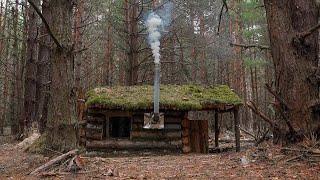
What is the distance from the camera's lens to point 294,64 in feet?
23.8

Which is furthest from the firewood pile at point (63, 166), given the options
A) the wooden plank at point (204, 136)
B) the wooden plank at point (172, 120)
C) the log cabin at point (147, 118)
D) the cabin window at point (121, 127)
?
the wooden plank at point (204, 136)

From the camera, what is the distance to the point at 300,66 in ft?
23.7

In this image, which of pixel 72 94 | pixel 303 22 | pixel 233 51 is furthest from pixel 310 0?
pixel 233 51

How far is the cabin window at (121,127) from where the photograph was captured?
55.9 feet

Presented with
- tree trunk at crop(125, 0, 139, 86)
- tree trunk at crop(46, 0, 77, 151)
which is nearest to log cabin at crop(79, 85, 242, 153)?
tree trunk at crop(125, 0, 139, 86)

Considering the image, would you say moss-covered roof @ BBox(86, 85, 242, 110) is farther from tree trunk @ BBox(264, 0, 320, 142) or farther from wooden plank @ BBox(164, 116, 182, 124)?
tree trunk @ BBox(264, 0, 320, 142)

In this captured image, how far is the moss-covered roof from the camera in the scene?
1516 centimetres

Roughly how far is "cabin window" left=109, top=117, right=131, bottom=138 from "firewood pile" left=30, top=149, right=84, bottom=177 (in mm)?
9151

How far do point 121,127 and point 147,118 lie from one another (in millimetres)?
1714

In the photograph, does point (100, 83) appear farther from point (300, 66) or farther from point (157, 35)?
point (300, 66)

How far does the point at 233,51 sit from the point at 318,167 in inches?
1026

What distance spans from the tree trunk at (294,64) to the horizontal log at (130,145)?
8993mm

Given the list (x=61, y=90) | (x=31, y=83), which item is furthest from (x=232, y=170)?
(x=31, y=83)

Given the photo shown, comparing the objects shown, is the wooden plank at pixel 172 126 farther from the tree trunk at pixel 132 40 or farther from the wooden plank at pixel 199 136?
the tree trunk at pixel 132 40
